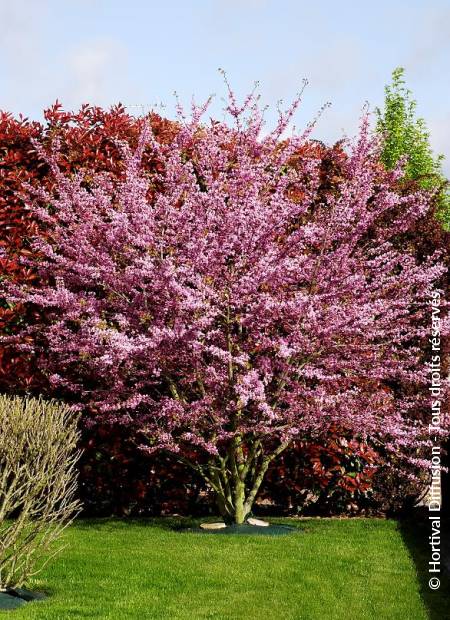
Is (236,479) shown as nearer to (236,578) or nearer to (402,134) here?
(236,578)

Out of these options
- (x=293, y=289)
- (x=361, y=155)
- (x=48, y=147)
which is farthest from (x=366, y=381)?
(x=48, y=147)

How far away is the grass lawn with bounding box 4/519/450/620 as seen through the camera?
17.4 feet

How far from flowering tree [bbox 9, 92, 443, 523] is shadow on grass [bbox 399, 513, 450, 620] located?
861mm

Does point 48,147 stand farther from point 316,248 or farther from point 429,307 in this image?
A: point 429,307

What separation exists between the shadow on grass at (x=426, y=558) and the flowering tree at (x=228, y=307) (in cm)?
86

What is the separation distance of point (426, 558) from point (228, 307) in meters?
2.55

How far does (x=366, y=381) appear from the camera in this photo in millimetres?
8891

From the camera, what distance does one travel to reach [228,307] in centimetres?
745

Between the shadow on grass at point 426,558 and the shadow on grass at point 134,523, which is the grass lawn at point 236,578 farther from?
the shadow on grass at point 134,523

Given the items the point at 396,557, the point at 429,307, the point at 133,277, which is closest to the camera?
the point at 396,557

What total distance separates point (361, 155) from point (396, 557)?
3.63m

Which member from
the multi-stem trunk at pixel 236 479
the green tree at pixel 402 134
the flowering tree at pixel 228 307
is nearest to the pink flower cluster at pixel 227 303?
the flowering tree at pixel 228 307

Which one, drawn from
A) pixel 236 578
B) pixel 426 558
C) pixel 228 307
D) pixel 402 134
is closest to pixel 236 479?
pixel 228 307

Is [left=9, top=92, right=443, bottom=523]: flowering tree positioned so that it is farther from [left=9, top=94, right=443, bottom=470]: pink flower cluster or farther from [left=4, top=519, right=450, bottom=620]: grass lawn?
[left=4, top=519, right=450, bottom=620]: grass lawn
